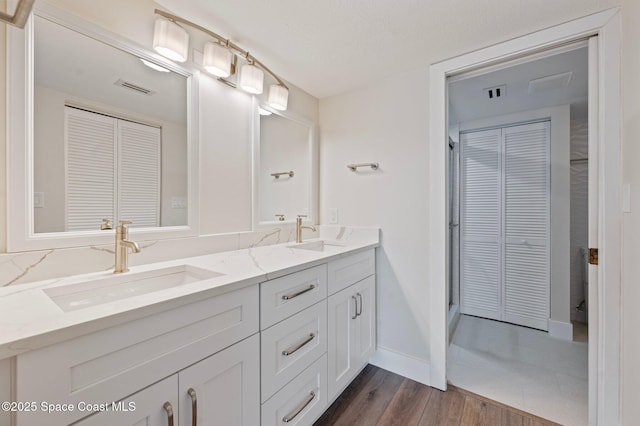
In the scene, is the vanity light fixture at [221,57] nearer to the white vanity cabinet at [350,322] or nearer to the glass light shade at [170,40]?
the glass light shade at [170,40]

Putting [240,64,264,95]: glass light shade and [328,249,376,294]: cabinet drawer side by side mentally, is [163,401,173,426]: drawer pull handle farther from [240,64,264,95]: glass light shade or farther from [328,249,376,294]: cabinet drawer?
[240,64,264,95]: glass light shade

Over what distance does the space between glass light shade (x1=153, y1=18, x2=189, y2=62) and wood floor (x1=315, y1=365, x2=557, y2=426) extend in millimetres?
2009

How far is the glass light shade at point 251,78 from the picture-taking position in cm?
159

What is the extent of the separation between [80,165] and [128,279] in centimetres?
49

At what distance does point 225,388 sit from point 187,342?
0.81 ft

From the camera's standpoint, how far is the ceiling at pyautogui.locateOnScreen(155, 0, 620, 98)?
4.22ft

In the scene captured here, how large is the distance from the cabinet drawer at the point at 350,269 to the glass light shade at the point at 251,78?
1.13 m

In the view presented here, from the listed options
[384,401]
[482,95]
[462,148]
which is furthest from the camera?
[462,148]

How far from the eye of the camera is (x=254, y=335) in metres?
1.05

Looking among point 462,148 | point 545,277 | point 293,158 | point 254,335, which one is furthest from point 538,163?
point 254,335

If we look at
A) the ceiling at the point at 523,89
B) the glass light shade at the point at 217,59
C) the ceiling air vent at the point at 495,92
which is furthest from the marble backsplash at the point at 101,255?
the ceiling air vent at the point at 495,92

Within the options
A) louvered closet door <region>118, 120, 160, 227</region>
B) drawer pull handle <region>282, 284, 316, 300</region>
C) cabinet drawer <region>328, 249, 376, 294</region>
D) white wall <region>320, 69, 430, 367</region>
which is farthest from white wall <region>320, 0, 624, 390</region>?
louvered closet door <region>118, 120, 160, 227</region>
